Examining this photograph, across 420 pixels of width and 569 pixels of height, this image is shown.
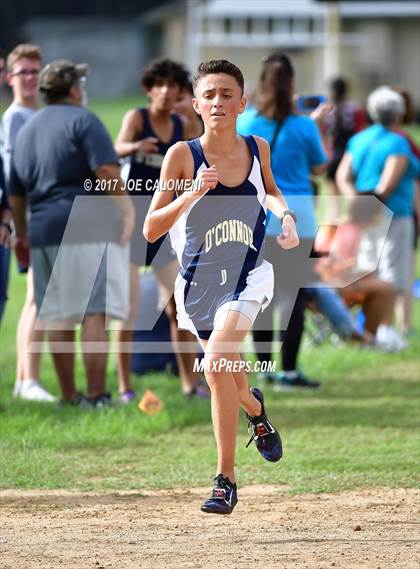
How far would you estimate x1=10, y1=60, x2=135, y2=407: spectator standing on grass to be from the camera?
27.2 feet

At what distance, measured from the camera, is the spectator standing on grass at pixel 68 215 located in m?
8.28

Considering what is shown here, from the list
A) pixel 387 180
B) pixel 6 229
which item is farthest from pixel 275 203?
pixel 387 180

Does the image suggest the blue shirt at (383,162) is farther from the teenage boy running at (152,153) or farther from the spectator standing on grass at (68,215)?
the spectator standing on grass at (68,215)

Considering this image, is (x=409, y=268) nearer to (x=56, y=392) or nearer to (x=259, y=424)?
(x=56, y=392)

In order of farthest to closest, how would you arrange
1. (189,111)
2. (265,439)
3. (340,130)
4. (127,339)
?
(340,130) → (189,111) → (127,339) → (265,439)

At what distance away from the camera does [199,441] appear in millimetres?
8102

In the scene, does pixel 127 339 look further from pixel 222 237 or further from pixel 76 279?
pixel 222 237

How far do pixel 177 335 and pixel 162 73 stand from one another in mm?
1836

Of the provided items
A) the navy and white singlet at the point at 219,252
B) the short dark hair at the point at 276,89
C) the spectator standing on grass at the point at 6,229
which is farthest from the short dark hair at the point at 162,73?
the navy and white singlet at the point at 219,252

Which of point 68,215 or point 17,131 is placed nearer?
point 68,215

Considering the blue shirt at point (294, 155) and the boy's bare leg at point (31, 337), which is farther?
the blue shirt at point (294, 155)

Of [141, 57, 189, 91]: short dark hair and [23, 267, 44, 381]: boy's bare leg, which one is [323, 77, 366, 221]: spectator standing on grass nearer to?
[141, 57, 189, 91]: short dark hair

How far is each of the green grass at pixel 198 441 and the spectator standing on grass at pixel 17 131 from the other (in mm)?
237

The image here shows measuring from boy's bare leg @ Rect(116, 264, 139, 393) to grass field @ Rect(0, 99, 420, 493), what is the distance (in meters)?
0.31
